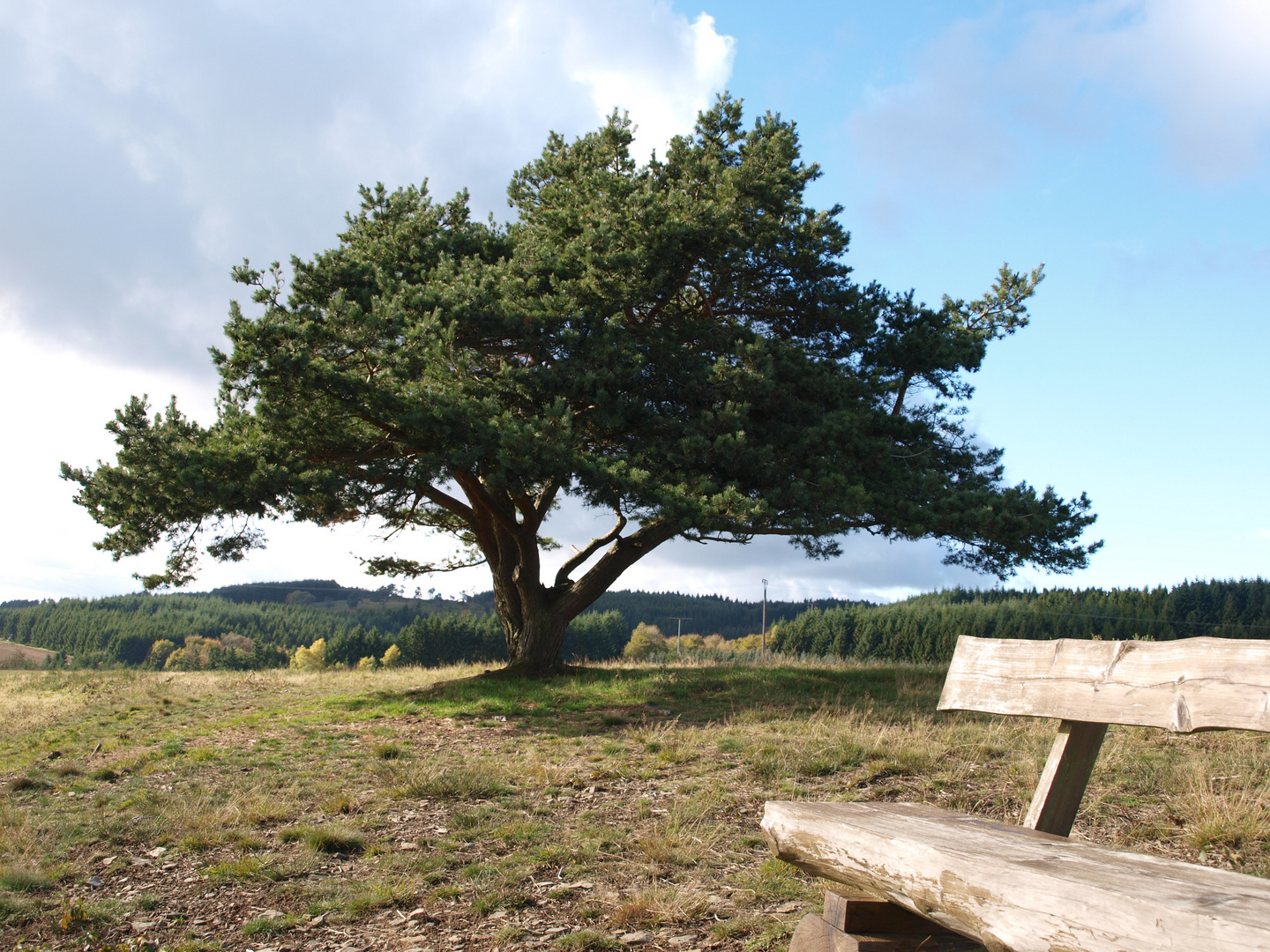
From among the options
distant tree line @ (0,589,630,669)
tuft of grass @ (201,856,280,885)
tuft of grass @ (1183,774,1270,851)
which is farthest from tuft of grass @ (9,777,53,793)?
distant tree line @ (0,589,630,669)

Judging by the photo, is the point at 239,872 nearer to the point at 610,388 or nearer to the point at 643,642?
the point at 610,388

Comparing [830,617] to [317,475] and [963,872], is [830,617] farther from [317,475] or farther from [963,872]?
[963,872]

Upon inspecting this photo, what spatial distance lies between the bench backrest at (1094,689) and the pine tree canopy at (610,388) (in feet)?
29.6

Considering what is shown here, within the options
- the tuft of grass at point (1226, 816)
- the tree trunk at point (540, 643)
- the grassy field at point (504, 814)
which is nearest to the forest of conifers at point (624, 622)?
the tree trunk at point (540, 643)

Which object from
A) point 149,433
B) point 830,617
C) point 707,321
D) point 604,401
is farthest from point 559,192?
point 830,617

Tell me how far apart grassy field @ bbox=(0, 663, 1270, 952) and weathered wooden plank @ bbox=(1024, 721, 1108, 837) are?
1.46 m

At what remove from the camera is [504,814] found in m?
6.25

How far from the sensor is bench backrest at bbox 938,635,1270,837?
7.64 ft

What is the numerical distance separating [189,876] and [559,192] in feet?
48.6

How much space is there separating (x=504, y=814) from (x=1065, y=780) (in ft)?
14.5

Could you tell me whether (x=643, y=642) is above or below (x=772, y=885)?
below

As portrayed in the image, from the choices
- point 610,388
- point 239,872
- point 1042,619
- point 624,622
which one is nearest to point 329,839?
point 239,872

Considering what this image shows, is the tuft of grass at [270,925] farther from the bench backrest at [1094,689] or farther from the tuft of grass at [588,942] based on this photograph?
the bench backrest at [1094,689]

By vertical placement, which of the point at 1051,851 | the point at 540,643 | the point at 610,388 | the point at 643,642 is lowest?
the point at 643,642
